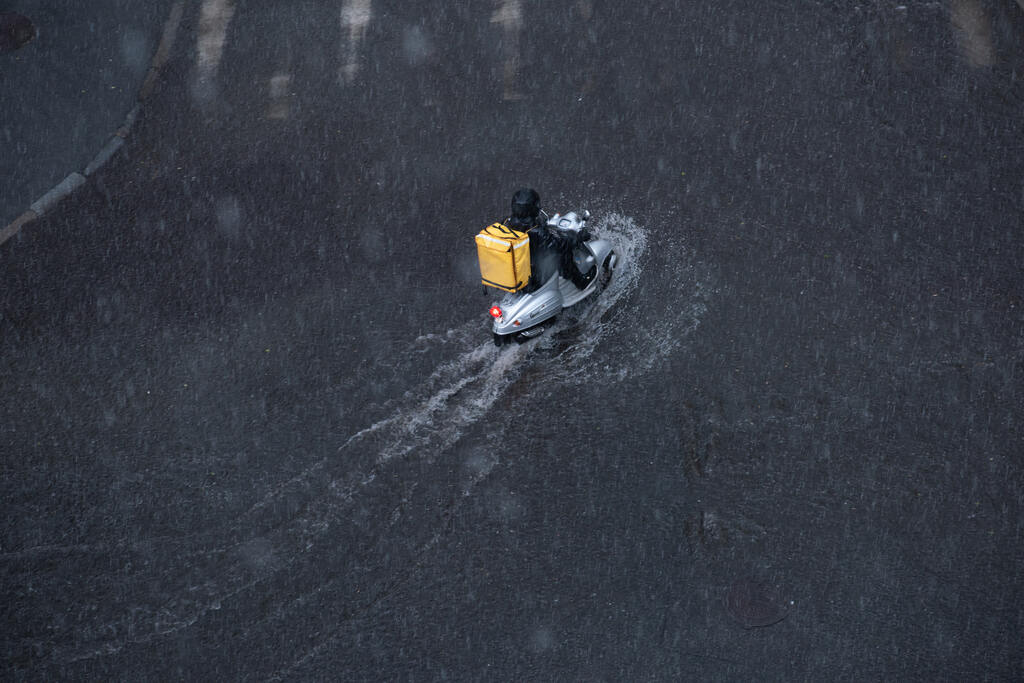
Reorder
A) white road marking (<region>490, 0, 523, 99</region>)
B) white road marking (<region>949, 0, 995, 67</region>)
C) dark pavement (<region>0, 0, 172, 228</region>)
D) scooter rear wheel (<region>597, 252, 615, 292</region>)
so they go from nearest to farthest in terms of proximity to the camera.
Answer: scooter rear wheel (<region>597, 252, 615, 292</region>)
white road marking (<region>949, 0, 995, 67</region>)
dark pavement (<region>0, 0, 172, 228</region>)
white road marking (<region>490, 0, 523, 99</region>)

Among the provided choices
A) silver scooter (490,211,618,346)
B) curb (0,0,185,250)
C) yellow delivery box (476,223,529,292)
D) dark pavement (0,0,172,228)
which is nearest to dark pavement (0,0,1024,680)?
curb (0,0,185,250)

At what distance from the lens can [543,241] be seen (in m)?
8.89

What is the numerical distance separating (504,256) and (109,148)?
666 centimetres

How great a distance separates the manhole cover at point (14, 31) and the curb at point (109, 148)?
2178mm

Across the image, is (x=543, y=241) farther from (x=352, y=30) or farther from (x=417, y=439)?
(x=352, y=30)

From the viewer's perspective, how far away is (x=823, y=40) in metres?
11.8

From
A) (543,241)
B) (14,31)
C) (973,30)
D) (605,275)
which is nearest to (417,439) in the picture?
(543,241)

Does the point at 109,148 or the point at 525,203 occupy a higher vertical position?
the point at 109,148

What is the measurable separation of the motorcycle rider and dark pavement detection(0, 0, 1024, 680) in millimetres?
673

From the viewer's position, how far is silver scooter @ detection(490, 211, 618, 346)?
8977 millimetres

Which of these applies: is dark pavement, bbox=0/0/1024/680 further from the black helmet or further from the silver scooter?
the black helmet

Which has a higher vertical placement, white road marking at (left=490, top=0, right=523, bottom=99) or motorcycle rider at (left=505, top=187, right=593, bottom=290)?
white road marking at (left=490, top=0, right=523, bottom=99)

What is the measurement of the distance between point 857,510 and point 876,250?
335cm

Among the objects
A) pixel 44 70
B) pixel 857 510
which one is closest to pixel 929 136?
pixel 857 510
